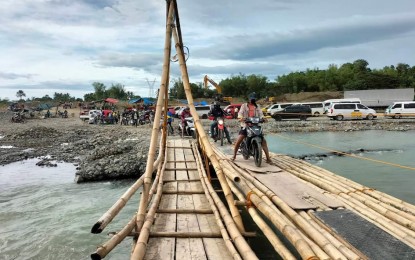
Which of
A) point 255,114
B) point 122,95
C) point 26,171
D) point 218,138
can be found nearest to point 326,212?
point 255,114

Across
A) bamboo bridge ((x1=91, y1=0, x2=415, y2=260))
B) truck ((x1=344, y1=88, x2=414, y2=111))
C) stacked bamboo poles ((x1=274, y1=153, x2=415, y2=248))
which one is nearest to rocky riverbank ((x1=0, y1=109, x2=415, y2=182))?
bamboo bridge ((x1=91, y1=0, x2=415, y2=260))

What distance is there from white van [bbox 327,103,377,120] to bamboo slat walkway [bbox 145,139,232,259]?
25.6m

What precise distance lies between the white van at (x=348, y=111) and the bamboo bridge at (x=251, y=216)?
25.2 meters

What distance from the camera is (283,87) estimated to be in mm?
66000

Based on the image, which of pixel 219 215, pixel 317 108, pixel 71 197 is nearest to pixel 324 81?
pixel 317 108

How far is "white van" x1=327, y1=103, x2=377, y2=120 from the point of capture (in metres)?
30.0

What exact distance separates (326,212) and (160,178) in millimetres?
3039

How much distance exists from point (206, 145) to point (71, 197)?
7.71 meters

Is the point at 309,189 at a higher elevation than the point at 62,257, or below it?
higher

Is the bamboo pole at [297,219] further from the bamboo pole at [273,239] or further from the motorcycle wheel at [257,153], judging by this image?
the motorcycle wheel at [257,153]

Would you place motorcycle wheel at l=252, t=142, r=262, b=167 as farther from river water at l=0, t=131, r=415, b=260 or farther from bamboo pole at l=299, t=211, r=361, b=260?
bamboo pole at l=299, t=211, r=361, b=260

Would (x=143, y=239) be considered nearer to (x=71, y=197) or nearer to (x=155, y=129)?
(x=155, y=129)

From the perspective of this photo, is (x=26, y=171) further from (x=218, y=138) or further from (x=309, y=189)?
(x=309, y=189)

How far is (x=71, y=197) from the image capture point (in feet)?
35.6
